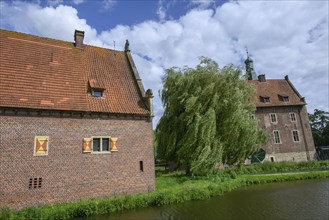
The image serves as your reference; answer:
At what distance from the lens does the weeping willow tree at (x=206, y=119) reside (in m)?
19.8

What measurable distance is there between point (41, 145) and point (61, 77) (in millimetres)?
4775

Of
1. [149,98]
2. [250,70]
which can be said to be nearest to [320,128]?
[250,70]

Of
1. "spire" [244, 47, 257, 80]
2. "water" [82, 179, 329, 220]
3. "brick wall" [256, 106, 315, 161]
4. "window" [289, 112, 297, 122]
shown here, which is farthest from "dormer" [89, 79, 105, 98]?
"spire" [244, 47, 257, 80]

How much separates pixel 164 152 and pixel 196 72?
718cm

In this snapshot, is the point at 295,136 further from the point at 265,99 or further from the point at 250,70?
the point at 250,70

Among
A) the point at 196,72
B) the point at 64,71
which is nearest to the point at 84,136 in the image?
the point at 64,71

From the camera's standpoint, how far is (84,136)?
15.5m

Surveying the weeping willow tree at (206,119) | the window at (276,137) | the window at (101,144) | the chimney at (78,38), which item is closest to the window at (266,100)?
the window at (276,137)

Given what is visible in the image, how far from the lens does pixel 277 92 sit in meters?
39.6

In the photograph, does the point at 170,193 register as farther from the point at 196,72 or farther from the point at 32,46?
the point at 32,46

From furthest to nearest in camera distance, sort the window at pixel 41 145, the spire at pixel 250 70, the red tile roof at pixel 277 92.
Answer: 1. the spire at pixel 250 70
2. the red tile roof at pixel 277 92
3. the window at pixel 41 145

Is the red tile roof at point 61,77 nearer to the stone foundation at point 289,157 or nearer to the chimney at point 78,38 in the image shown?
the chimney at point 78,38

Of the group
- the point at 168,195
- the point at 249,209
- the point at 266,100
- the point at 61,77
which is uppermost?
the point at 266,100

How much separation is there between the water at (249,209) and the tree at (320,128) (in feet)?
148
